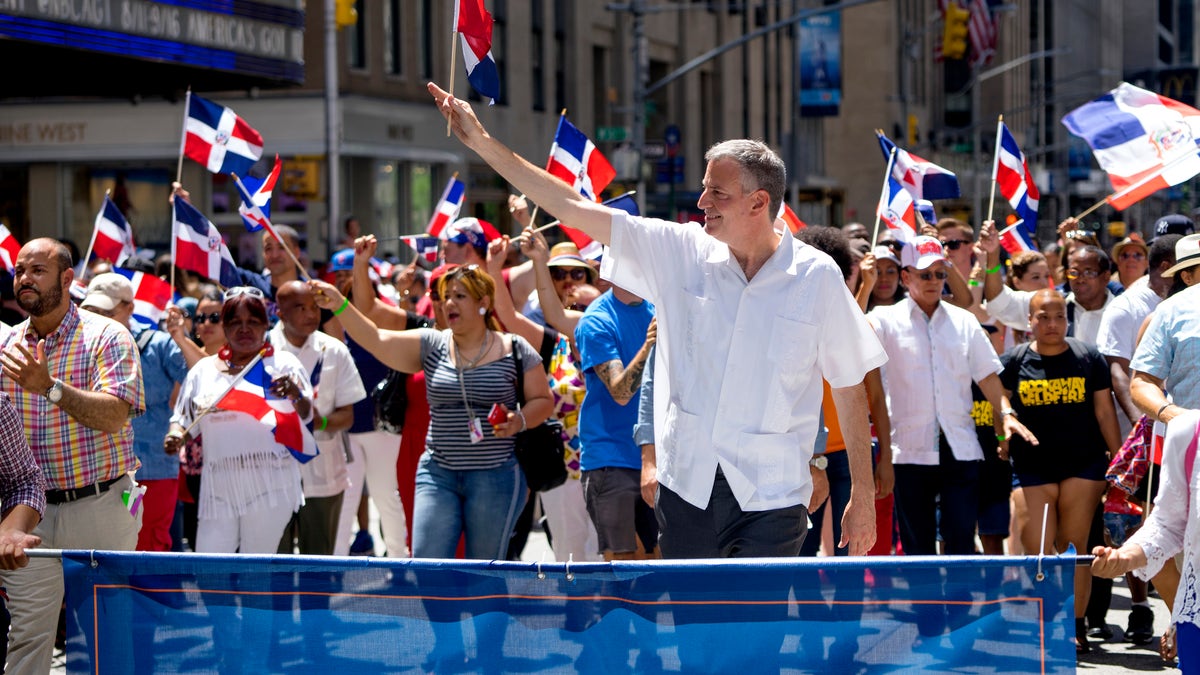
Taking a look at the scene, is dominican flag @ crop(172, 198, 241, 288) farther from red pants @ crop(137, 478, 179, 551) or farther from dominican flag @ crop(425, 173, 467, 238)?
dominican flag @ crop(425, 173, 467, 238)

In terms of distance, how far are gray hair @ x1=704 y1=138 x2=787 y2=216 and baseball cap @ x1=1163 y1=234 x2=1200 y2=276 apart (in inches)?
91.7

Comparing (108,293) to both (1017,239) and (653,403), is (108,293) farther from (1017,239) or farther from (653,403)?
(1017,239)

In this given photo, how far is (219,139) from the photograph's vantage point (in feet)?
38.0

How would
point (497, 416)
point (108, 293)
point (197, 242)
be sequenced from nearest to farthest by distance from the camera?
point (497, 416) < point (108, 293) < point (197, 242)

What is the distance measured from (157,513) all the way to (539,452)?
232 cm

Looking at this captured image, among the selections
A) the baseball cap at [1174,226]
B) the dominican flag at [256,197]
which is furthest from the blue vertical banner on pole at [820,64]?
the dominican flag at [256,197]

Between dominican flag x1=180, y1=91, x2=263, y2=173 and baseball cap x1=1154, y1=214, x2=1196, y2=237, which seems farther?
dominican flag x1=180, y1=91, x2=263, y2=173

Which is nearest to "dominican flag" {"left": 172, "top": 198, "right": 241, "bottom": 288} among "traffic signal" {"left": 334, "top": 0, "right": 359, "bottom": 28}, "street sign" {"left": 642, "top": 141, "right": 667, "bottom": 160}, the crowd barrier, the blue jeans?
the blue jeans

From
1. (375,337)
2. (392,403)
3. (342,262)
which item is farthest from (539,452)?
(342,262)

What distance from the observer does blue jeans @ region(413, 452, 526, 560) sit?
7.54 m

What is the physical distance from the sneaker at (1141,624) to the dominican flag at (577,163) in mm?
4145

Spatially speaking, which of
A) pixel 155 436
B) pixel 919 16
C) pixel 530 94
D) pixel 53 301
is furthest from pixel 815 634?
pixel 919 16

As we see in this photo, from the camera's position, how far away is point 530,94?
124 ft

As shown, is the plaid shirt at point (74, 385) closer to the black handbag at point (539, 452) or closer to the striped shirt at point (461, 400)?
the striped shirt at point (461, 400)
